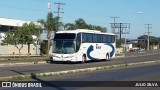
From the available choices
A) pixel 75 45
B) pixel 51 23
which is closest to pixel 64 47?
pixel 75 45

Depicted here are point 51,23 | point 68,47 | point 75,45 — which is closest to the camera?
point 75,45

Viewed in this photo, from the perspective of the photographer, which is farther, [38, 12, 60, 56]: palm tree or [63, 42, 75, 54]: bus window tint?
[38, 12, 60, 56]: palm tree

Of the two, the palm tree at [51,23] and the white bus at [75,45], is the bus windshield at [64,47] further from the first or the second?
the palm tree at [51,23]

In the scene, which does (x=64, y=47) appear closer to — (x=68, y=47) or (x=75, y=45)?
(x=68, y=47)

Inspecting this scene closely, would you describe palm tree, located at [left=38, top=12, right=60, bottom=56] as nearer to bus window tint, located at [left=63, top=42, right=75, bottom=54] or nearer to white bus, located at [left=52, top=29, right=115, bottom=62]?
white bus, located at [left=52, top=29, right=115, bottom=62]

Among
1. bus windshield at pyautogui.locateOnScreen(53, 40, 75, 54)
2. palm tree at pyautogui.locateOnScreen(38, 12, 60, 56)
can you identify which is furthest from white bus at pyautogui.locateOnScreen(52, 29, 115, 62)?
palm tree at pyautogui.locateOnScreen(38, 12, 60, 56)

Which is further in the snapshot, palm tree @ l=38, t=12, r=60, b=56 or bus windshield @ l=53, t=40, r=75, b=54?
palm tree @ l=38, t=12, r=60, b=56

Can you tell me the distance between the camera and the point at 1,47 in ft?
257

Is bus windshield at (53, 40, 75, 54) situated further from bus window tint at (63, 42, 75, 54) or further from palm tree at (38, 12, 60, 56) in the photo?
palm tree at (38, 12, 60, 56)

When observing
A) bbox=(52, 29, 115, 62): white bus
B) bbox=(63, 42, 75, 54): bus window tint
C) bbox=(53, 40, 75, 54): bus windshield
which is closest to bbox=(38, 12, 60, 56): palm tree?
bbox=(52, 29, 115, 62): white bus

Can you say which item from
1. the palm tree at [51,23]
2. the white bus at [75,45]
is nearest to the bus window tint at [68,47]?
the white bus at [75,45]

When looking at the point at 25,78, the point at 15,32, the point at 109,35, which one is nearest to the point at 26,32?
the point at 15,32

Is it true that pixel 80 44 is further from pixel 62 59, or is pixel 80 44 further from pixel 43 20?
pixel 43 20

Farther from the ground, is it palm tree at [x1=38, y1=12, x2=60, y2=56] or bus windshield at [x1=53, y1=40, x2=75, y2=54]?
palm tree at [x1=38, y1=12, x2=60, y2=56]
